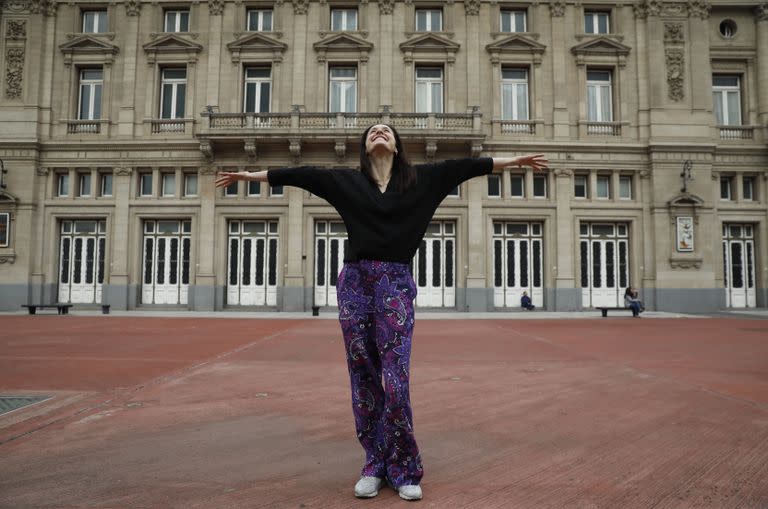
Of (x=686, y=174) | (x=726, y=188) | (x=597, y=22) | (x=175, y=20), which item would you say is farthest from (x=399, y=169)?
(x=726, y=188)

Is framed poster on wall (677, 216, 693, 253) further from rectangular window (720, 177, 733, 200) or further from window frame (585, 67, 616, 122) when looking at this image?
window frame (585, 67, 616, 122)

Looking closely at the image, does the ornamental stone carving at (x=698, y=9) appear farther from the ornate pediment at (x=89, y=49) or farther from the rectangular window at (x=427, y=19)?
the ornate pediment at (x=89, y=49)

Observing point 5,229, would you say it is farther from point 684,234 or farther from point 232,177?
point 684,234

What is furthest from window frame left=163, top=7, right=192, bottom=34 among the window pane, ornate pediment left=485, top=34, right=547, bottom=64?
ornate pediment left=485, top=34, right=547, bottom=64

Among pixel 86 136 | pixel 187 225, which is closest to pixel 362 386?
pixel 187 225

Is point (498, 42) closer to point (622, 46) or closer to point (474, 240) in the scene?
point (622, 46)

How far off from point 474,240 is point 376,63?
9.18 metres

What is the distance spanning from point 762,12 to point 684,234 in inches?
451

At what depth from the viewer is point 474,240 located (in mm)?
21375

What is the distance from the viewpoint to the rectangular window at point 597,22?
2305cm

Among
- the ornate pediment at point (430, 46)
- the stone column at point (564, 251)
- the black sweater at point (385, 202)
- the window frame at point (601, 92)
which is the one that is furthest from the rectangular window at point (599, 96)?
the black sweater at point (385, 202)

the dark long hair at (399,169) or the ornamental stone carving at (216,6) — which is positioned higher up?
the ornamental stone carving at (216,6)

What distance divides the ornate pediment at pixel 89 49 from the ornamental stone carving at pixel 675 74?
2512cm

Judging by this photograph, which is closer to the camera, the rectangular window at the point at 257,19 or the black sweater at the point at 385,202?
the black sweater at the point at 385,202
